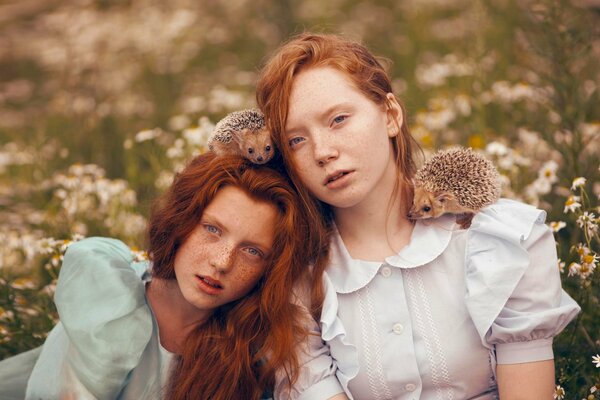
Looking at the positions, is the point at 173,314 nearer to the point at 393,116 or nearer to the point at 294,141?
the point at 294,141

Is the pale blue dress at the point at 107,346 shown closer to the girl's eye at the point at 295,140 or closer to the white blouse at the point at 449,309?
the white blouse at the point at 449,309

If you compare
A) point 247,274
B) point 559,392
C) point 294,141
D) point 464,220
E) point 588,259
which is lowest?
point 559,392

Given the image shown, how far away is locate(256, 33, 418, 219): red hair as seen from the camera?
2.63 metres

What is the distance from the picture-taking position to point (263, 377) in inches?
106

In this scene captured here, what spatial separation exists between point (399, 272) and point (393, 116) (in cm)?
60

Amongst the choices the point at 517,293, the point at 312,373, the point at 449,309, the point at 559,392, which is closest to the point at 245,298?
the point at 312,373

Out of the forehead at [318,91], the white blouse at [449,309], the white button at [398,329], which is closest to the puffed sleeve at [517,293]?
the white blouse at [449,309]

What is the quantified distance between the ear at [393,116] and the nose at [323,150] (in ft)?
1.04

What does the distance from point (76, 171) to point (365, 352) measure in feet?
6.91

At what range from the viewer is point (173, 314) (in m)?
2.87


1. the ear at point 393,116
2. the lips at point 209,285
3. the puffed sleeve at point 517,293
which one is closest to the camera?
the puffed sleeve at point 517,293

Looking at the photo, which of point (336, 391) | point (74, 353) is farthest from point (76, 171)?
point (336, 391)

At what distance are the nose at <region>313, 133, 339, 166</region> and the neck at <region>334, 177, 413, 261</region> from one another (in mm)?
277

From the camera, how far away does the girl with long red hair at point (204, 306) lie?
262 centimetres
